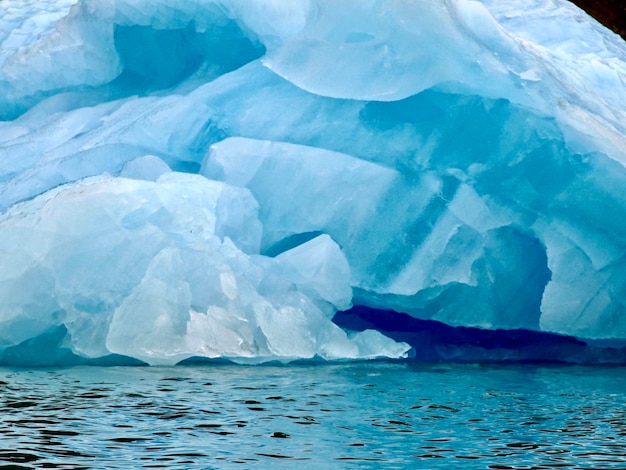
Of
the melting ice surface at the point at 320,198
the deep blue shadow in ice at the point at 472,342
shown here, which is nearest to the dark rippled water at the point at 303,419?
the melting ice surface at the point at 320,198

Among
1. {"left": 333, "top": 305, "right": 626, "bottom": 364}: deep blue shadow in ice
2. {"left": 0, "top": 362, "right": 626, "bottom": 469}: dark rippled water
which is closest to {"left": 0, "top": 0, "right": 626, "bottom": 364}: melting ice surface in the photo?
{"left": 333, "top": 305, "right": 626, "bottom": 364}: deep blue shadow in ice

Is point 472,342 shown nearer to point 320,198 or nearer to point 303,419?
point 320,198

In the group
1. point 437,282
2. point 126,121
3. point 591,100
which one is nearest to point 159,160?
point 126,121

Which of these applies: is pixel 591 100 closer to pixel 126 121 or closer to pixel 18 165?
pixel 126 121

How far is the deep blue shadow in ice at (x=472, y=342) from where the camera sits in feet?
17.9

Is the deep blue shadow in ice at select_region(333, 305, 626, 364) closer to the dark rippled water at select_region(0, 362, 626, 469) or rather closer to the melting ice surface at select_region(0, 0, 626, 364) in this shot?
the melting ice surface at select_region(0, 0, 626, 364)

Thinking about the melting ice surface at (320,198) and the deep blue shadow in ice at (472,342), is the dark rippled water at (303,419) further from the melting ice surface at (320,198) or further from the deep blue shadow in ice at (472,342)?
the deep blue shadow in ice at (472,342)

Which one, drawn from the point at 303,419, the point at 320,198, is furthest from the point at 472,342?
the point at 303,419

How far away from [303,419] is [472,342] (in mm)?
2765

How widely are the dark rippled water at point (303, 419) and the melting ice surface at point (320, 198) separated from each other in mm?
290

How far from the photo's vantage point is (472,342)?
562cm

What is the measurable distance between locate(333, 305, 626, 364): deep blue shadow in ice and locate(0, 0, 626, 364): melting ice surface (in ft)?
0.05

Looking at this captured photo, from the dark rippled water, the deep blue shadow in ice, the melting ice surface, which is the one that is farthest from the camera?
the deep blue shadow in ice

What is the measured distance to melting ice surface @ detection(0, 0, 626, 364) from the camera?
4.30m
